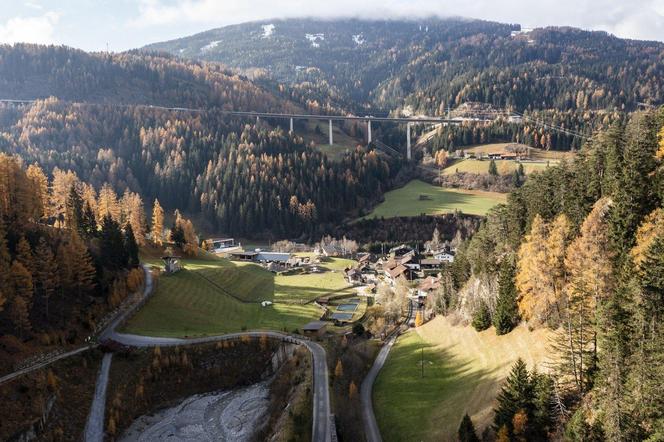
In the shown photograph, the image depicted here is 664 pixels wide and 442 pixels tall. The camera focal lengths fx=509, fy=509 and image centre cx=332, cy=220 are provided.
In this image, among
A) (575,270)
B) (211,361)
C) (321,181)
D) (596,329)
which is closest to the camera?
(596,329)

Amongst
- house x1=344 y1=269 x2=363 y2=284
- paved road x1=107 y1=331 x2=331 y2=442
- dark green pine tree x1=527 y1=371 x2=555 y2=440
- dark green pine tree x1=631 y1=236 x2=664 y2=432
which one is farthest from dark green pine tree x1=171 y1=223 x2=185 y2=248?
dark green pine tree x1=631 y1=236 x2=664 y2=432

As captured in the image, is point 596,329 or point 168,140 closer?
point 596,329

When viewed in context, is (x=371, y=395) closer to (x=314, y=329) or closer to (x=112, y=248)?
(x=314, y=329)

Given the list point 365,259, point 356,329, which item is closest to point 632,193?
point 356,329

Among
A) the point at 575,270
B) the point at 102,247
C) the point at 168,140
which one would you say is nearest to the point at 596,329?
the point at 575,270

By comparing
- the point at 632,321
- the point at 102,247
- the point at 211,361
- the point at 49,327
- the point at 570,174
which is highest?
the point at 570,174

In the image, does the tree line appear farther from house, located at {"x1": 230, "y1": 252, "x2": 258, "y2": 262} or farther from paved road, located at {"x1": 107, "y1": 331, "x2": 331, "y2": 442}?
house, located at {"x1": 230, "y1": 252, "x2": 258, "y2": 262}

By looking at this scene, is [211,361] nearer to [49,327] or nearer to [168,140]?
[49,327]
